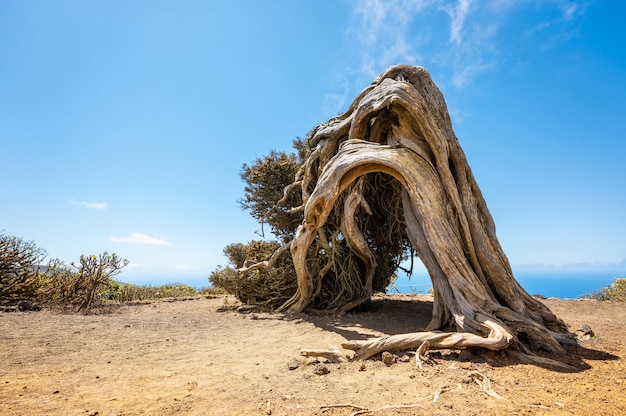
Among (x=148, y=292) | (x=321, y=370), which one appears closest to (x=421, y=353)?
(x=321, y=370)

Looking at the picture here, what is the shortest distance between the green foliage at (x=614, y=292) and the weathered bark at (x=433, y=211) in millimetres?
9260

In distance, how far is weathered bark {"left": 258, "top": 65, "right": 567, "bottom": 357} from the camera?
526cm

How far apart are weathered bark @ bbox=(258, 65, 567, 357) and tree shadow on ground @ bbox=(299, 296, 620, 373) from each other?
0.20m

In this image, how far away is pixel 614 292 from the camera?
1267cm

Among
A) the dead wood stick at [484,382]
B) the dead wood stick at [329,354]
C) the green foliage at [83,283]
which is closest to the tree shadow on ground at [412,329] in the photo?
the dead wood stick at [484,382]

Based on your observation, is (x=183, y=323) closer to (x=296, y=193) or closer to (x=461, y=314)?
(x=296, y=193)

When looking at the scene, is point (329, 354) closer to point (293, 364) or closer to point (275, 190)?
point (293, 364)

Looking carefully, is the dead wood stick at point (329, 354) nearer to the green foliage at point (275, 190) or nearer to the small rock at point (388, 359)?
the small rock at point (388, 359)

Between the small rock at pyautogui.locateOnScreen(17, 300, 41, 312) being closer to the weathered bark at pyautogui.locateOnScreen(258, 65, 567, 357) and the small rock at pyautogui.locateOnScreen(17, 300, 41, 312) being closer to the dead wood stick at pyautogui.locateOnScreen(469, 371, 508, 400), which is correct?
the weathered bark at pyautogui.locateOnScreen(258, 65, 567, 357)

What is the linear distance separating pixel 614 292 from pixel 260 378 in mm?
15216

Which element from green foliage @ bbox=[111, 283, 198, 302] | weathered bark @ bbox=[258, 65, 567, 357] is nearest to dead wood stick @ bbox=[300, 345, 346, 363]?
weathered bark @ bbox=[258, 65, 567, 357]

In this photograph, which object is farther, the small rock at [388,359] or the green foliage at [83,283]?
the green foliage at [83,283]

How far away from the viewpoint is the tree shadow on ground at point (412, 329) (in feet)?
14.9

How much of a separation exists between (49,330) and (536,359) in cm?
901
